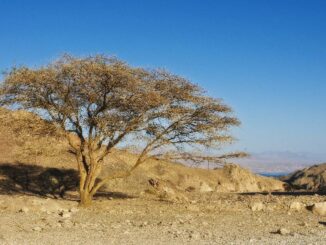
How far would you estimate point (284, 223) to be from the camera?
18.8 meters

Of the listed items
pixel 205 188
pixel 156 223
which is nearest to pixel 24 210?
pixel 156 223

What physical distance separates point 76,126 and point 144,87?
3362 millimetres

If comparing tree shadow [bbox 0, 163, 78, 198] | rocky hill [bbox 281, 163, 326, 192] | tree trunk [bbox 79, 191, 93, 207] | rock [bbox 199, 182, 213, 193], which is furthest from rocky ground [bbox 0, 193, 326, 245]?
rocky hill [bbox 281, 163, 326, 192]

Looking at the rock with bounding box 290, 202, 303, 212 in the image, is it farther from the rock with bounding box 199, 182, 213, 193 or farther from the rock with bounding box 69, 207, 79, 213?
the rock with bounding box 199, 182, 213, 193

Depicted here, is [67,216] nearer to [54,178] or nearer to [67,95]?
[67,95]

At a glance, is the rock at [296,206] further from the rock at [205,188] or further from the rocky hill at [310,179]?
the rocky hill at [310,179]

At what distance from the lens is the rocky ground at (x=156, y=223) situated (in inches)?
594

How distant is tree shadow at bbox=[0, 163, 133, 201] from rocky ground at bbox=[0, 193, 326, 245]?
3.52 metres

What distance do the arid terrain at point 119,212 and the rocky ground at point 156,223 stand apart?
25mm

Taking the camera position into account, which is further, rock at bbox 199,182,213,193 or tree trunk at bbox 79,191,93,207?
rock at bbox 199,182,213,193

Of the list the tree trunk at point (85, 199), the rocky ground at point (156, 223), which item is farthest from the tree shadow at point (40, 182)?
the tree trunk at point (85, 199)

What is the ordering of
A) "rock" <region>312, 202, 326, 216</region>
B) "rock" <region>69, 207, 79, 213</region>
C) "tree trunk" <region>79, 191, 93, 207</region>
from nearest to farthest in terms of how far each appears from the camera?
"rock" <region>312, 202, 326, 216</region>
"rock" <region>69, 207, 79, 213</region>
"tree trunk" <region>79, 191, 93, 207</region>

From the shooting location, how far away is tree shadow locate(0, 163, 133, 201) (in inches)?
1176

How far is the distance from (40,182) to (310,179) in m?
24.1
